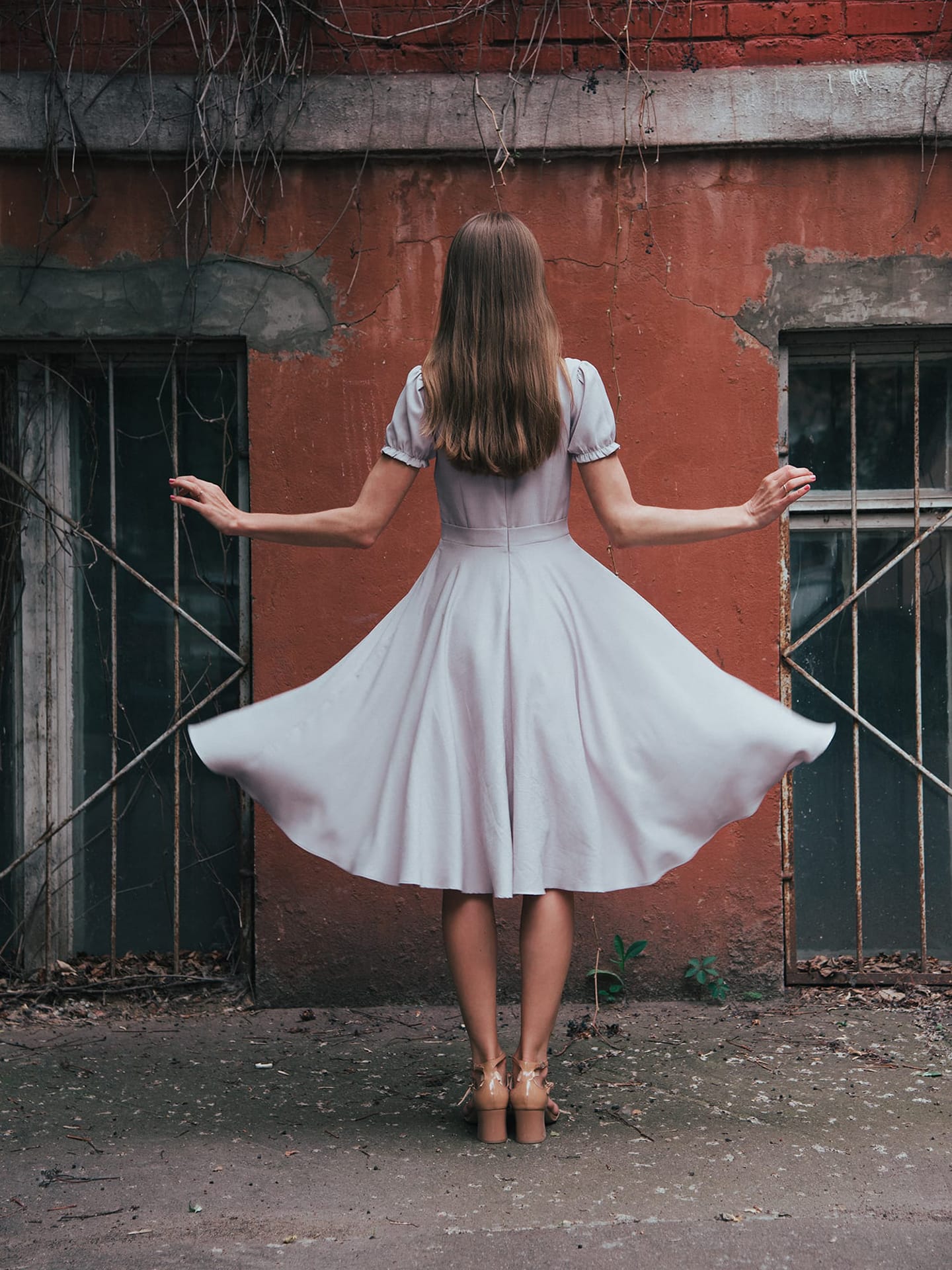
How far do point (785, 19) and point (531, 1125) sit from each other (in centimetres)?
350

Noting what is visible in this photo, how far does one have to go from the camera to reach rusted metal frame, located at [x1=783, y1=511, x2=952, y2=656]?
4.23m

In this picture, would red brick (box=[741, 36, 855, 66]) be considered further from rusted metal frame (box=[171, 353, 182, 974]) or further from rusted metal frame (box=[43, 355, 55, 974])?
rusted metal frame (box=[43, 355, 55, 974])

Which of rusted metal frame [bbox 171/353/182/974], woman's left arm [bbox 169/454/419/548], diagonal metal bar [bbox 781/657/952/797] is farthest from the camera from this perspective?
rusted metal frame [bbox 171/353/182/974]

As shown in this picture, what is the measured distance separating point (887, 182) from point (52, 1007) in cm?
394

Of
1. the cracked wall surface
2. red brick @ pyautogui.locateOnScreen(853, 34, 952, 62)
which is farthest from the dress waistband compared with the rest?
red brick @ pyautogui.locateOnScreen(853, 34, 952, 62)

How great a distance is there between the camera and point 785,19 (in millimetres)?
4062

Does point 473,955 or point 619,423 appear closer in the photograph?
point 473,955

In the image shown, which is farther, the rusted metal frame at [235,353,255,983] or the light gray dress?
the rusted metal frame at [235,353,255,983]

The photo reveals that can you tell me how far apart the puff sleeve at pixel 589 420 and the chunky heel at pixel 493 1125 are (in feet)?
5.09

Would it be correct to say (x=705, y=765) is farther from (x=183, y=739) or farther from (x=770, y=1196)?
(x=183, y=739)

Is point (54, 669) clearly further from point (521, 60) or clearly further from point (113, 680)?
point (521, 60)

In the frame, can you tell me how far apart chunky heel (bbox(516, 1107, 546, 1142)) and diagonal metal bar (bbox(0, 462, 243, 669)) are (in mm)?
1927

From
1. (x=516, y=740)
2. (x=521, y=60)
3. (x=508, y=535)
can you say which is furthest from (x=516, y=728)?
(x=521, y=60)

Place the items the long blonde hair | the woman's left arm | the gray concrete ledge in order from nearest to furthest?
1. the long blonde hair
2. the woman's left arm
3. the gray concrete ledge
